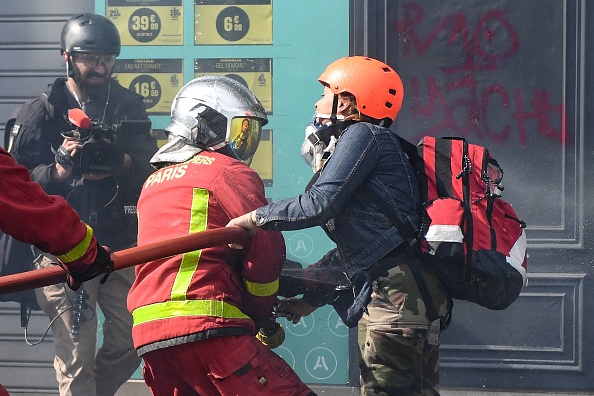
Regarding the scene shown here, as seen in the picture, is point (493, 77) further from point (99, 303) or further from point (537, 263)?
point (99, 303)

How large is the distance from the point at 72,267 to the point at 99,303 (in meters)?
2.73

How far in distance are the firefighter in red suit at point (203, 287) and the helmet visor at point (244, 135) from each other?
160 millimetres

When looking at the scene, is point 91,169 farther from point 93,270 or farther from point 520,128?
point 93,270

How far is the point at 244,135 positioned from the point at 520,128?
2.11 m

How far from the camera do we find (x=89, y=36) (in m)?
5.62

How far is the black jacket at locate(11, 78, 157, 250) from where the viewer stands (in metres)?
5.61

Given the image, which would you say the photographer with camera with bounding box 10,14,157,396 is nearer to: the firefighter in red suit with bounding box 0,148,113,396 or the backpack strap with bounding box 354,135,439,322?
the backpack strap with bounding box 354,135,439,322

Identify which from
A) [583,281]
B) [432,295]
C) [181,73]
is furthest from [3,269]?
[583,281]

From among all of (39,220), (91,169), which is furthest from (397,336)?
(91,169)

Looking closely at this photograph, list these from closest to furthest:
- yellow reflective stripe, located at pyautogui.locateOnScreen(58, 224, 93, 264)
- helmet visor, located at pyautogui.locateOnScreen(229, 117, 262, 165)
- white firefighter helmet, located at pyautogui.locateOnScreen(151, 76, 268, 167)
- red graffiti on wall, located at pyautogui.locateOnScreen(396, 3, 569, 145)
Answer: yellow reflective stripe, located at pyautogui.locateOnScreen(58, 224, 93, 264) → white firefighter helmet, located at pyautogui.locateOnScreen(151, 76, 268, 167) → helmet visor, located at pyautogui.locateOnScreen(229, 117, 262, 165) → red graffiti on wall, located at pyautogui.locateOnScreen(396, 3, 569, 145)

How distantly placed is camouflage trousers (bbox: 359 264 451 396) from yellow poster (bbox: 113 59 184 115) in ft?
7.93

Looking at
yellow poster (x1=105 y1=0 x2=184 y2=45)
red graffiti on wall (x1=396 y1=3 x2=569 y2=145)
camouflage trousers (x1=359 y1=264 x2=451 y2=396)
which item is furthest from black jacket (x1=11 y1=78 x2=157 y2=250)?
camouflage trousers (x1=359 y1=264 x2=451 y2=396)

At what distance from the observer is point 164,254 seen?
3.50 m

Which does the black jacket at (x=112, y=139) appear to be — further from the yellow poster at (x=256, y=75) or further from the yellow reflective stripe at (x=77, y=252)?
the yellow reflective stripe at (x=77, y=252)
